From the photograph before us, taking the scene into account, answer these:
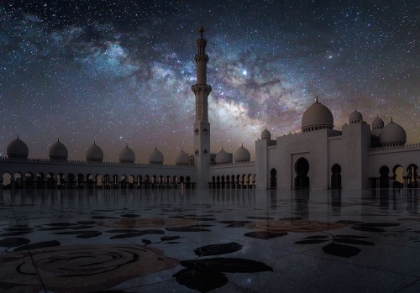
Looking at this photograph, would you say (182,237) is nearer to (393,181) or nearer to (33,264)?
(33,264)

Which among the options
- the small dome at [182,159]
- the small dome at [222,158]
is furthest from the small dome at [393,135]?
the small dome at [182,159]

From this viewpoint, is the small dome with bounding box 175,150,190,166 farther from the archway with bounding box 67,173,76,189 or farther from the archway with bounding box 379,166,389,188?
the archway with bounding box 379,166,389,188

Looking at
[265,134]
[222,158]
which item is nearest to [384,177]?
[265,134]

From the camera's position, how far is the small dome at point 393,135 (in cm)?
2494

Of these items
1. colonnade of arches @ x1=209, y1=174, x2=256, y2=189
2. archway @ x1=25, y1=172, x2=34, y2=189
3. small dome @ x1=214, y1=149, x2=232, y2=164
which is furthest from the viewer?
small dome @ x1=214, y1=149, x2=232, y2=164

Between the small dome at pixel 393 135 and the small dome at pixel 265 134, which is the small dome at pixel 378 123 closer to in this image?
the small dome at pixel 393 135

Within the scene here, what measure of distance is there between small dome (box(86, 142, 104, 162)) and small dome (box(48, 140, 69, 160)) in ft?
8.69

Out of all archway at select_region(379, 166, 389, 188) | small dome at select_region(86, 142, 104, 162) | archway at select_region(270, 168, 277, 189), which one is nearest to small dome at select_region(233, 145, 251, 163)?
A: archway at select_region(270, 168, 277, 189)

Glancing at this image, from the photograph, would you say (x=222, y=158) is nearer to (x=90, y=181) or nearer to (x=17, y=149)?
(x=90, y=181)

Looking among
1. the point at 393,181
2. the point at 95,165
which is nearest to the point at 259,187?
the point at 393,181

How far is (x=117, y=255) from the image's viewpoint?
153cm

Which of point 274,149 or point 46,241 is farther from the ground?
point 274,149

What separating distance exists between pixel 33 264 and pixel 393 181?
83.6 ft

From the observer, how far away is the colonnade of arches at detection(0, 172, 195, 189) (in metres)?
30.3
